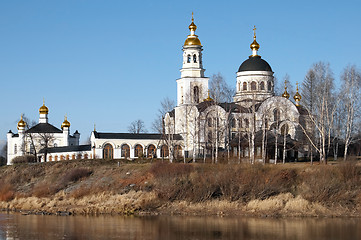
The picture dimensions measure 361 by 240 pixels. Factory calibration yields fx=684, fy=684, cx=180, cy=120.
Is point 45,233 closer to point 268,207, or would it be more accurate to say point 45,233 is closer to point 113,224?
point 113,224

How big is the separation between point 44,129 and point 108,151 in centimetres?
1290

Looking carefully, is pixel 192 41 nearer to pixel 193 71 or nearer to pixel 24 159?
pixel 193 71

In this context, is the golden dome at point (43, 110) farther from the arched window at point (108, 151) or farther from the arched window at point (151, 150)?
the arched window at point (151, 150)

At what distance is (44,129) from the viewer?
224 ft

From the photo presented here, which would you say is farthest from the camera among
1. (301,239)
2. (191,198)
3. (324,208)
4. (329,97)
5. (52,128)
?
(52,128)

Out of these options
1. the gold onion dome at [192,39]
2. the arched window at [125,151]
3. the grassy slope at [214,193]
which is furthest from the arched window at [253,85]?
the grassy slope at [214,193]

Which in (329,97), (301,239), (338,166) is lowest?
(301,239)

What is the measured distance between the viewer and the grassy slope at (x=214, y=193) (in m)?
32.8

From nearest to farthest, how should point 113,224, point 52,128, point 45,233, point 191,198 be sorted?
1. point 45,233
2. point 113,224
3. point 191,198
4. point 52,128

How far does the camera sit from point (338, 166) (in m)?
35.7

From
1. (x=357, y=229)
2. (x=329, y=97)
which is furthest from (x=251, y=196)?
(x=329, y=97)

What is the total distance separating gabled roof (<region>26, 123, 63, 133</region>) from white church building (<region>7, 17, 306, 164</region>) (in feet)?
10.8

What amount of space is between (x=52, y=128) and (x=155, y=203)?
36.6 m

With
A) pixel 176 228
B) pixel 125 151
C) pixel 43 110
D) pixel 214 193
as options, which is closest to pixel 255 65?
pixel 125 151
